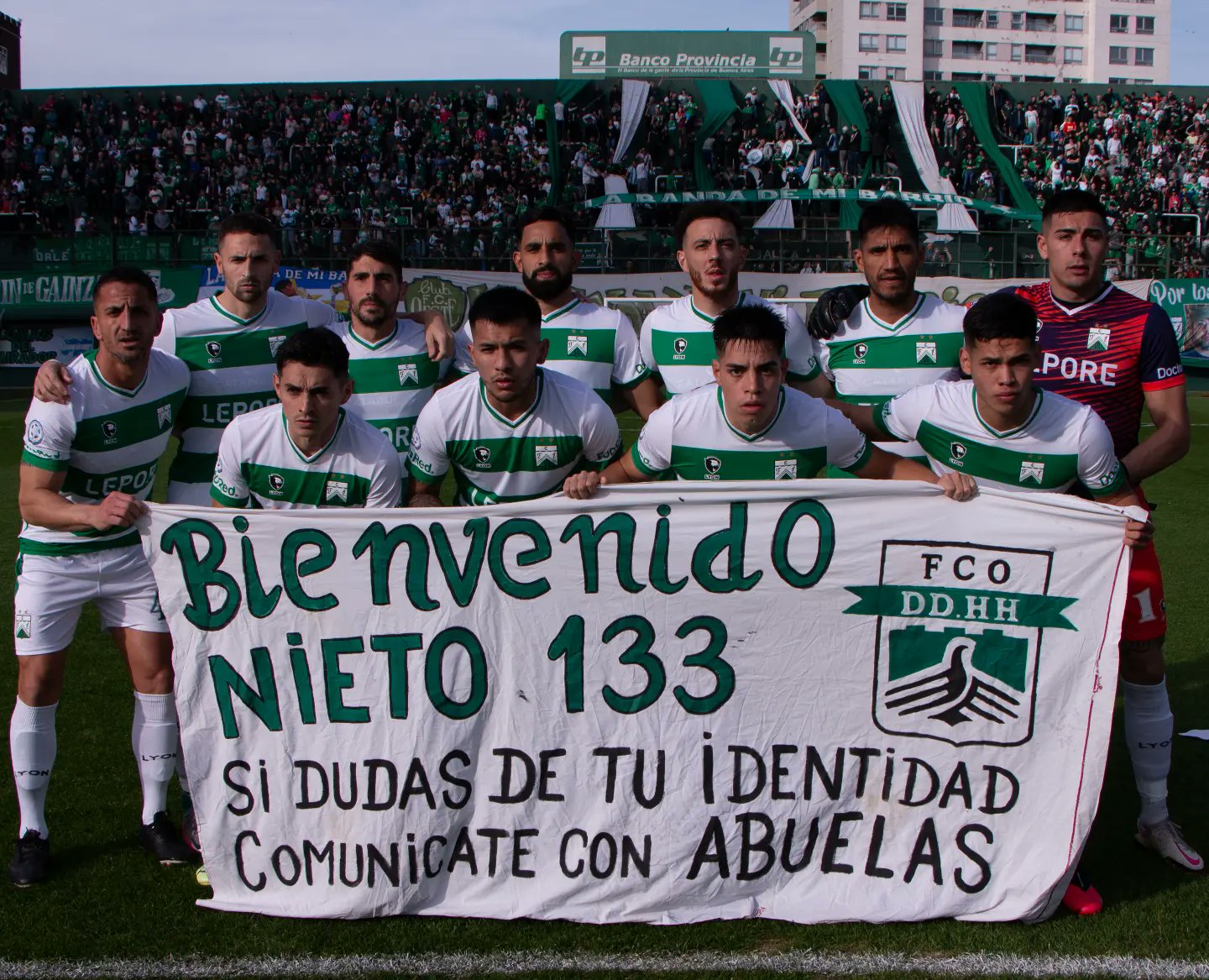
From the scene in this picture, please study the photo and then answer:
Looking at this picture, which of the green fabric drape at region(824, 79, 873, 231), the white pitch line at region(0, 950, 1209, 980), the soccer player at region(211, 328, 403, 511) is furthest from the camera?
the green fabric drape at region(824, 79, 873, 231)

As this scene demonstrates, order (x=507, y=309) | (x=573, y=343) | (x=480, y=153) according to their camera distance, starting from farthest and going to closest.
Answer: (x=480, y=153), (x=573, y=343), (x=507, y=309)

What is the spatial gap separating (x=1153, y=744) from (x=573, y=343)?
112 inches

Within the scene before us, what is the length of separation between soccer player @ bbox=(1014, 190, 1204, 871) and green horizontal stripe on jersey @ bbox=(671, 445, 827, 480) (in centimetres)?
96

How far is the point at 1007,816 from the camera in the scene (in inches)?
149

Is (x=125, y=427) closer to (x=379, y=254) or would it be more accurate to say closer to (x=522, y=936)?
(x=379, y=254)

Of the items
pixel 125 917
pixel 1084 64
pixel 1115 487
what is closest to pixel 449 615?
pixel 125 917

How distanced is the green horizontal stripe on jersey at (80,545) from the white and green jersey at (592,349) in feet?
5.68

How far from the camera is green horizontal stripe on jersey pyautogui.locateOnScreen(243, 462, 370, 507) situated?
4.24 meters

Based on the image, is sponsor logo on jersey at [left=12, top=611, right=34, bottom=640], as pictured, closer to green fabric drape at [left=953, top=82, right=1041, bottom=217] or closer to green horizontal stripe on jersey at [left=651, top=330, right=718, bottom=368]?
green horizontal stripe on jersey at [left=651, top=330, right=718, bottom=368]

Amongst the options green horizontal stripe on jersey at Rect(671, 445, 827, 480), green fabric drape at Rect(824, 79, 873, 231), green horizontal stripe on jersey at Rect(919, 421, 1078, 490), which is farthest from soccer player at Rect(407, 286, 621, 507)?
green fabric drape at Rect(824, 79, 873, 231)

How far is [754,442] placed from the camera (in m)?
4.24

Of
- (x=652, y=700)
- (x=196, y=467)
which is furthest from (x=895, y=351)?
(x=196, y=467)

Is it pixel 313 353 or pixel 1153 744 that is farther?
pixel 1153 744

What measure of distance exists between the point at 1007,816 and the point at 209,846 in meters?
2.61
